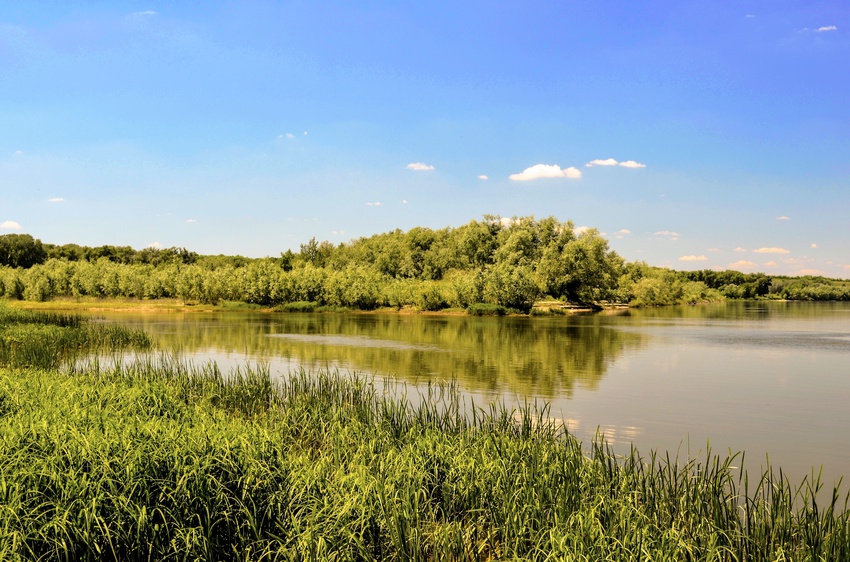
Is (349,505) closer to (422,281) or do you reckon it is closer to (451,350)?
(451,350)

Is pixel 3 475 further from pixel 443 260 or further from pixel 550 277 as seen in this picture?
pixel 443 260

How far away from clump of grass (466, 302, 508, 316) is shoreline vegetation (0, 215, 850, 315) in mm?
119

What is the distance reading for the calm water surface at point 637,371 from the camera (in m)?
15.1

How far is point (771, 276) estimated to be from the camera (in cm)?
19925

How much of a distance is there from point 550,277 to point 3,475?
84.6 meters

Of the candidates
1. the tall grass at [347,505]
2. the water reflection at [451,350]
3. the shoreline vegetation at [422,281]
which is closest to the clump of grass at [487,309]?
the shoreline vegetation at [422,281]

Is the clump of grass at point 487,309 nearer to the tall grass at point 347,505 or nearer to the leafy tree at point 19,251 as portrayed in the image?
the tall grass at point 347,505

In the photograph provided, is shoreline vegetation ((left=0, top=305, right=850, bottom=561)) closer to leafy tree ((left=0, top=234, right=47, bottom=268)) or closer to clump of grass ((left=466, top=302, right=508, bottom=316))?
clump of grass ((left=466, top=302, right=508, bottom=316))

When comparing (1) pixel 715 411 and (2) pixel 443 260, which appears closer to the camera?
(1) pixel 715 411

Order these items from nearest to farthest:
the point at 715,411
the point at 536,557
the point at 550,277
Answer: the point at 536,557, the point at 715,411, the point at 550,277

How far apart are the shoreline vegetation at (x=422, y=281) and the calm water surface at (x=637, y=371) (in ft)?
89.9

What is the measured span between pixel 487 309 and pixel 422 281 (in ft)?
77.3

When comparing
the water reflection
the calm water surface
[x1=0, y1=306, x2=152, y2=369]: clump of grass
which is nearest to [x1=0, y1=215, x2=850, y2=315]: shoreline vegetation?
the water reflection

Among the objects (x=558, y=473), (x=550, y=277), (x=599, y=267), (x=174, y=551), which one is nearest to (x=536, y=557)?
(x=558, y=473)
